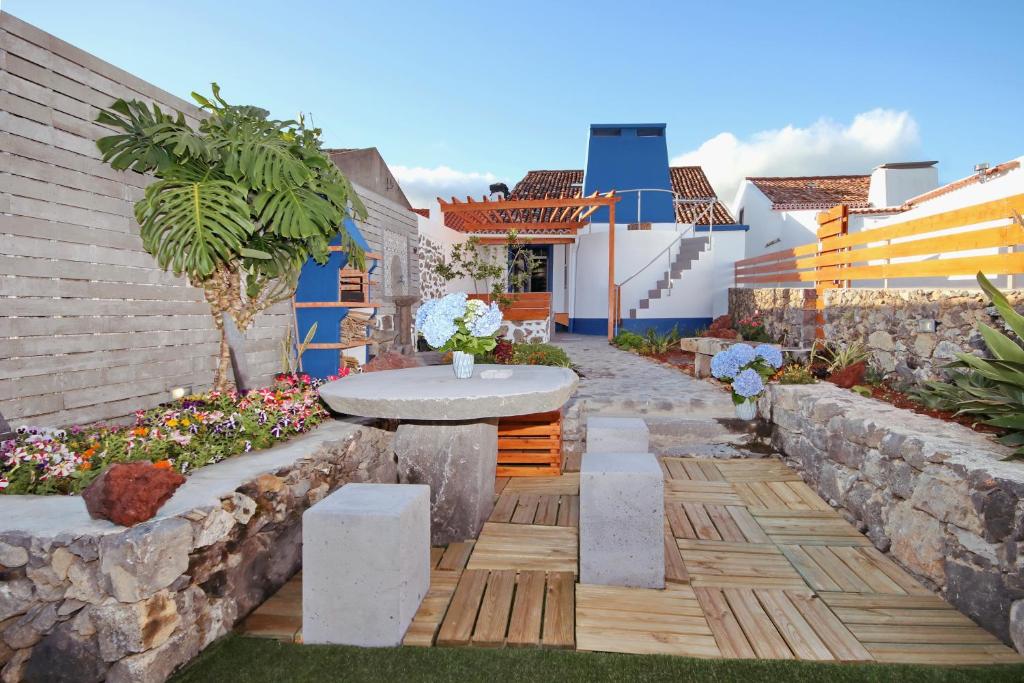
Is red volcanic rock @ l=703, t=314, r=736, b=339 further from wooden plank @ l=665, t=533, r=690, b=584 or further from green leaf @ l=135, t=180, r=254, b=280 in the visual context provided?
green leaf @ l=135, t=180, r=254, b=280

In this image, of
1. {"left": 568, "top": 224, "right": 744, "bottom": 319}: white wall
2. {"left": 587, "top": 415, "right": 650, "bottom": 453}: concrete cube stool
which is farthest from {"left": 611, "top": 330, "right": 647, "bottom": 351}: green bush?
{"left": 587, "top": 415, "right": 650, "bottom": 453}: concrete cube stool

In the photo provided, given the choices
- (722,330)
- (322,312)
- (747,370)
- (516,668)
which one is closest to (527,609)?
(516,668)

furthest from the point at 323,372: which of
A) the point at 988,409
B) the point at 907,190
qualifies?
the point at 907,190

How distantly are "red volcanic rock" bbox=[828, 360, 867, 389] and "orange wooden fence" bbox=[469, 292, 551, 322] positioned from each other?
6.47 meters

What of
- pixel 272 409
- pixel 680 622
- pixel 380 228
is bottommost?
pixel 680 622

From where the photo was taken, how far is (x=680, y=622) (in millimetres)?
2703

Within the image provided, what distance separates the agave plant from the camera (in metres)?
3.16

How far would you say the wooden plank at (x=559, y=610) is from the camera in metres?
2.56

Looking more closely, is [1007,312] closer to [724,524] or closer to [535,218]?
[724,524]

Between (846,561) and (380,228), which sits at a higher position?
(380,228)

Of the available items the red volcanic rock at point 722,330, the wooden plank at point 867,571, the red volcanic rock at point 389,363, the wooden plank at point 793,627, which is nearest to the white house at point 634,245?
the red volcanic rock at point 722,330

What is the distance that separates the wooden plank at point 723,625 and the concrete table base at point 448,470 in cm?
144

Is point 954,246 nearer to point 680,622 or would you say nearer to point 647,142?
point 680,622

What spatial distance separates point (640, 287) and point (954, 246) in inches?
408
